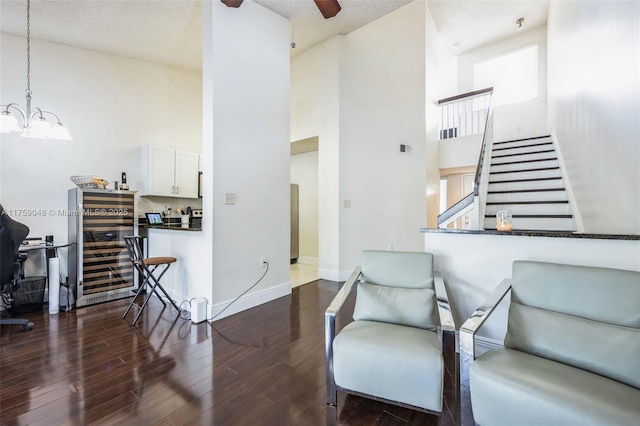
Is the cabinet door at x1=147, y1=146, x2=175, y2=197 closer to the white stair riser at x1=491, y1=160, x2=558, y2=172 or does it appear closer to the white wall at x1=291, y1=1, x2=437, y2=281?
the white wall at x1=291, y1=1, x2=437, y2=281

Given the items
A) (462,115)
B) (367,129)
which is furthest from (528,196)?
(462,115)

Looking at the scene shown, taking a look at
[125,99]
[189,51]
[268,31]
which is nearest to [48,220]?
[125,99]

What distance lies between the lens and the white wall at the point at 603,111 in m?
2.02

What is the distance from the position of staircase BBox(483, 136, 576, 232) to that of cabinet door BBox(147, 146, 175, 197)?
4833mm

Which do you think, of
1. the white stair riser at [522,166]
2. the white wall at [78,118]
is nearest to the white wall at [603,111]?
the white stair riser at [522,166]

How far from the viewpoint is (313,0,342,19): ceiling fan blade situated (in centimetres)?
336

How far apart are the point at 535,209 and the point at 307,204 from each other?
3946 millimetres

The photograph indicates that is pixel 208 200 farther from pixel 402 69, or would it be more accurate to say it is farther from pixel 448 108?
pixel 448 108

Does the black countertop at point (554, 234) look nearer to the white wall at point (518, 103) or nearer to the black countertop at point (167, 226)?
the black countertop at point (167, 226)

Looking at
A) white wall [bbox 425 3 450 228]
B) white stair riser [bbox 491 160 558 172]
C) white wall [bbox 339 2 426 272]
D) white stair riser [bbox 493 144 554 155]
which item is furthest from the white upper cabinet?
white stair riser [bbox 493 144 554 155]

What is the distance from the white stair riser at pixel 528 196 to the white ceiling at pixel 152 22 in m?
3.13

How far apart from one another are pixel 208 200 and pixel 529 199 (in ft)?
14.8

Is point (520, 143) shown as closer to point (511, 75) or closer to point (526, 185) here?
point (526, 185)

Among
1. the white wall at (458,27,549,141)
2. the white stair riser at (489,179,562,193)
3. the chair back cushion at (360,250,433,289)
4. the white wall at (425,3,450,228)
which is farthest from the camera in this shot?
the white wall at (458,27,549,141)
